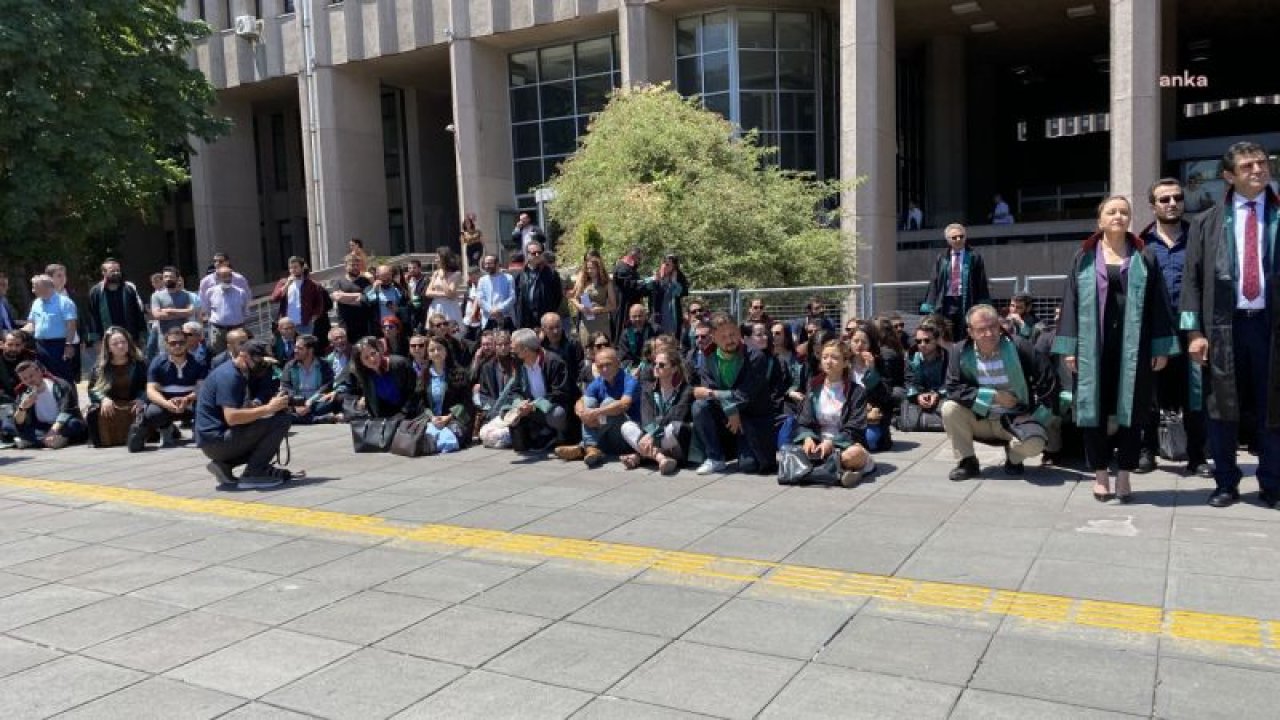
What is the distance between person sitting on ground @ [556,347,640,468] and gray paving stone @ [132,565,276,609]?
137 inches

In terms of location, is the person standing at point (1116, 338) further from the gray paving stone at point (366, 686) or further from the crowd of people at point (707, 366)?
the gray paving stone at point (366, 686)

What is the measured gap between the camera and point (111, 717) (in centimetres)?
365

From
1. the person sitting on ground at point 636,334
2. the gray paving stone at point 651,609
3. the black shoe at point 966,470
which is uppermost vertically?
the person sitting on ground at point 636,334

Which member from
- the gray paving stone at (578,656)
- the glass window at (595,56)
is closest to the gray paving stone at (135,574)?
the gray paving stone at (578,656)

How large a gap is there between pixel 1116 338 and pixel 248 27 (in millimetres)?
30915

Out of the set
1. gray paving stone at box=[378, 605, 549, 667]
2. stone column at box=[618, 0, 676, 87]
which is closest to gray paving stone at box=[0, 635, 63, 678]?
gray paving stone at box=[378, 605, 549, 667]

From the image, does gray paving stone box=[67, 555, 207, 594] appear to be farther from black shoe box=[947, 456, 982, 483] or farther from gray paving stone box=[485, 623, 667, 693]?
black shoe box=[947, 456, 982, 483]

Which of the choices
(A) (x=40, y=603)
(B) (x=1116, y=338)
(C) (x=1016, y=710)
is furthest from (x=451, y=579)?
(B) (x=1116, y=338)

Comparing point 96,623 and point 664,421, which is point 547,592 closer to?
point 96,623

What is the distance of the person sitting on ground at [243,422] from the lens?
7.80 meters

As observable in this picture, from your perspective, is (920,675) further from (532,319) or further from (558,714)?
(532,319)

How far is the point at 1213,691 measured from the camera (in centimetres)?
352

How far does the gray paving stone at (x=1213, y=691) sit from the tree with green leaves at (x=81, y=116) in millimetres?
22134

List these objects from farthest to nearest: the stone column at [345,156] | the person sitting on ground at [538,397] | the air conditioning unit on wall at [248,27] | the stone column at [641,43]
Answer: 1. the air conditioning unit on wall at [248,27]
2. the stone column at [345,156]
3. the stone column at [641,43]
4. the person sitting on ground at [538,397]
